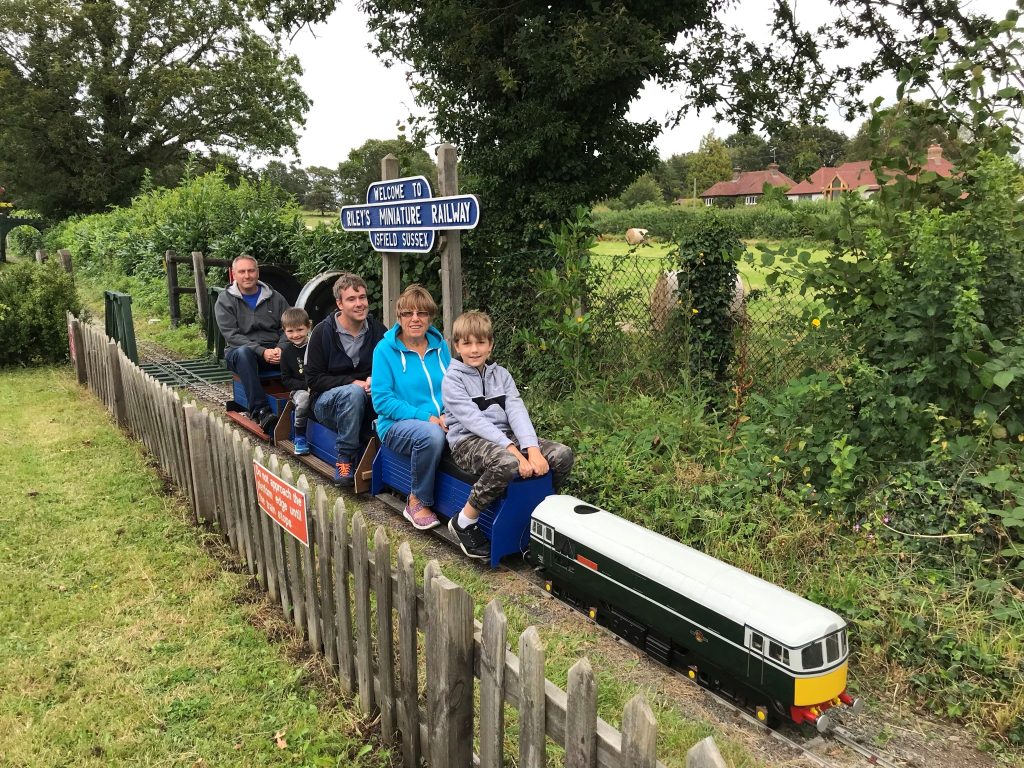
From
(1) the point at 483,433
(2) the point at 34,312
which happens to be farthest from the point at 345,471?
(2) the point at 34,312

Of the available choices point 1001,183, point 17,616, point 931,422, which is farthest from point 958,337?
point 17,616

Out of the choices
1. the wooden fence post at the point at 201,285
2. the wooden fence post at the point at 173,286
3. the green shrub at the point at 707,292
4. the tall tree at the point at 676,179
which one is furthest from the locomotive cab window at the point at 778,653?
the tall tree at the point at 676,179

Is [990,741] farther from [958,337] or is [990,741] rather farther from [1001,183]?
[1001,183]

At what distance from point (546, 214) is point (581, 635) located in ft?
22.1

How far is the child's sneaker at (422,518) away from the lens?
4.81m

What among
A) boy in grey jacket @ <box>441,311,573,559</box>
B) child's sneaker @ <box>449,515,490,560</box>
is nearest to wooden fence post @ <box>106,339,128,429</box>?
boy in grey jacket @ <box>441,311,573,559</box>

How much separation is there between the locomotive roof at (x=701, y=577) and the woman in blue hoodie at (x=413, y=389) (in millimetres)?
1069

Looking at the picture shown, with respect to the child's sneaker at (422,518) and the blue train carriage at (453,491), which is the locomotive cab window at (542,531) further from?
the child's sneaker at (422,518)

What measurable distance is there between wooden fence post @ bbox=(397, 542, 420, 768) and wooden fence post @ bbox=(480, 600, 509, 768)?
0.40m

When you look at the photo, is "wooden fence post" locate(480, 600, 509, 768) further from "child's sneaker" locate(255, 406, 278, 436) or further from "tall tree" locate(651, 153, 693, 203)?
"tall tree" locate(651, 153, 693, 203)

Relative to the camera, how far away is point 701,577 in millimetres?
3186

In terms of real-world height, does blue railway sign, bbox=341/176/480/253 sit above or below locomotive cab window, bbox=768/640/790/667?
above

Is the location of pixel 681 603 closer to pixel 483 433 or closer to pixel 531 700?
pixel 531 700

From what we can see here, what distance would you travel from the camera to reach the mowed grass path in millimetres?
2859
